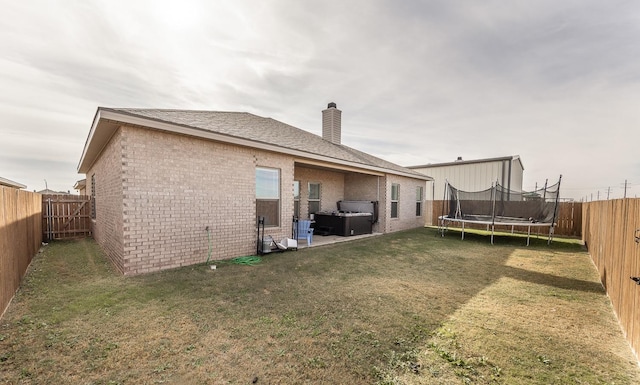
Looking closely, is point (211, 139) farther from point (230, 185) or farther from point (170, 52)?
point (170, 52)

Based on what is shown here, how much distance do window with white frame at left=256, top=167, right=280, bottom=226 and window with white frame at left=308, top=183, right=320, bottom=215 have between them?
3.29 meters

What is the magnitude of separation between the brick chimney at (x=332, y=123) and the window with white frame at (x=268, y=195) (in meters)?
5.86

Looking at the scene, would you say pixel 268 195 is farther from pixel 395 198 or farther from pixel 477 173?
pixel 477 173

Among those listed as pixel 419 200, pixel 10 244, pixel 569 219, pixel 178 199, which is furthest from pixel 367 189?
pixel 10 244

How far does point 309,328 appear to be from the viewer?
2.87 m

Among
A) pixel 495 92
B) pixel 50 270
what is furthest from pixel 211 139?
pixel 495 92

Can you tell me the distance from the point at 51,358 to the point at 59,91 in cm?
789

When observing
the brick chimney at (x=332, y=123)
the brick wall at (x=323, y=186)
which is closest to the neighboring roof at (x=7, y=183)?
the brick wall at (x=323, y=186)

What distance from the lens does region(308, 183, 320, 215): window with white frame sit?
34.4 ft

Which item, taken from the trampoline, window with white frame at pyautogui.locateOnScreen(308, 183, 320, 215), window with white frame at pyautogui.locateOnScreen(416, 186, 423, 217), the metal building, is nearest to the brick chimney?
window with white frame at pyautogui.locateOnScreen(308, 183, 320, 215)

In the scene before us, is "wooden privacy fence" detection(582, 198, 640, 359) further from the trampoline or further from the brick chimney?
the brick chimney

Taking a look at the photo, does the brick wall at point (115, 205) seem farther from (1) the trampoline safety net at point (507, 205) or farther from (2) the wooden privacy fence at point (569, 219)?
(2) the wooden privacy fence at point (569, 219)

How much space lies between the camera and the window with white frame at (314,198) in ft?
34.4

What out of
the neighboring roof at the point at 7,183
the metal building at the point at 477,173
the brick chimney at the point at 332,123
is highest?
the brick chimney at the point at 332,123
